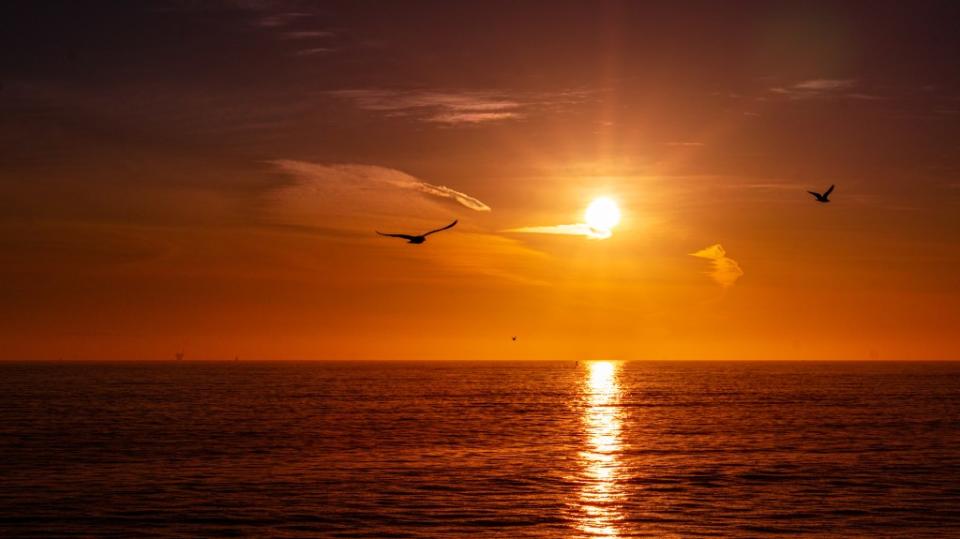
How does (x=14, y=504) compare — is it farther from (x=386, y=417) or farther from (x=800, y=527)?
(x=386, y=417)

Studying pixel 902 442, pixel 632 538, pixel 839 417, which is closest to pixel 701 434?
pixel 902 442

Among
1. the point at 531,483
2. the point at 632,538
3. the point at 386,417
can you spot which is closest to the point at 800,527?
the point at 632,538

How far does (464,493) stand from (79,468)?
27298 millimetres

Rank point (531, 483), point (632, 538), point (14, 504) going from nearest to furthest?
1. point (632, 538)
2. point (14, 504)
3. point (531, 483)

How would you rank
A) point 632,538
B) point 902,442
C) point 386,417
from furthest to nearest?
point 386,417
point 902,442
point 632,538

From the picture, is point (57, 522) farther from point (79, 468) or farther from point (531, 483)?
point (531, 483)

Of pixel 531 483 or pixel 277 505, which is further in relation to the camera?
pixel 531 483

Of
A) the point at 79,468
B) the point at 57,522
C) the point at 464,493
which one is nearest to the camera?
the point at 57,522

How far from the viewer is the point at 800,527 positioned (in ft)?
149

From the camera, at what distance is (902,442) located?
82.0m

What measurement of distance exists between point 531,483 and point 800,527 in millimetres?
17205

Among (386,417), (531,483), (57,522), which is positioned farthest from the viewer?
(386,417)

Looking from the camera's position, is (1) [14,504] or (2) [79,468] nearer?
(1) [14,504]

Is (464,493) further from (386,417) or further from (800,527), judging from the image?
(386,417)
